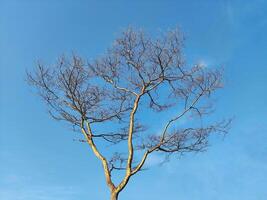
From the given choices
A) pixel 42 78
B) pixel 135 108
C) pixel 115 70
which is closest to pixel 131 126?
pixel 135 108

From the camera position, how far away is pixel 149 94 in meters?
18.9

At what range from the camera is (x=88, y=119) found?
1892 centimetres

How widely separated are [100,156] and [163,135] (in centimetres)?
194

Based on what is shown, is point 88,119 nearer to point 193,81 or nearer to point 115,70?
point 115,70

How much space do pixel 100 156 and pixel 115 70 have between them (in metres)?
2.64

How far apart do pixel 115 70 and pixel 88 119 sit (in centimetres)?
169

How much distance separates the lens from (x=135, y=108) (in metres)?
18.7

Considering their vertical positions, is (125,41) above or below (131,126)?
above

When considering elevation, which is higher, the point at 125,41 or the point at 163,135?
the point at 125,41

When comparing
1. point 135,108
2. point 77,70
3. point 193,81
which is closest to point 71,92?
point 77,70

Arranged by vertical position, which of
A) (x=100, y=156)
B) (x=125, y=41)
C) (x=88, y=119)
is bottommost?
(x=100, y=156)

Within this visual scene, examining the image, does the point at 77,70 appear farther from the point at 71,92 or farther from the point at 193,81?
the point at 193,81

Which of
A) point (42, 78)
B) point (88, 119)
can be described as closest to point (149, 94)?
point (88, 119)

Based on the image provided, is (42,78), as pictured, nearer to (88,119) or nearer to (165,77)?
(88,119)
